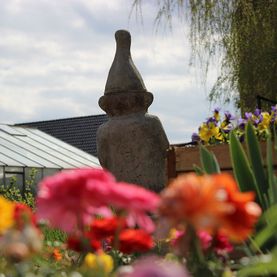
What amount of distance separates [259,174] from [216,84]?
18.3ft

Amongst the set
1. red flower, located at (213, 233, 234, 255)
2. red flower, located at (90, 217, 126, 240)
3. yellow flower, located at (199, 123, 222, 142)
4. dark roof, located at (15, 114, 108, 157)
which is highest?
dark roof, located at (15, 114, 108, 157)

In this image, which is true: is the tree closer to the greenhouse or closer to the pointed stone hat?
the pointed stone hat

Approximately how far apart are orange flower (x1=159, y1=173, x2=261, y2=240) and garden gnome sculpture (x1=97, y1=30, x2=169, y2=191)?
436 cm

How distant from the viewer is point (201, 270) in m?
1.11

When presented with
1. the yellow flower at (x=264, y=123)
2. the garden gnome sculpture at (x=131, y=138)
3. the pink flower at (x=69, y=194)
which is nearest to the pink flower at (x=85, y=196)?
the pink flower at (x=69, y=194)

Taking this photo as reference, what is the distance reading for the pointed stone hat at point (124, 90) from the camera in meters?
5.45

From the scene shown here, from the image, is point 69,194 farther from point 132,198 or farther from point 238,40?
point 238,40

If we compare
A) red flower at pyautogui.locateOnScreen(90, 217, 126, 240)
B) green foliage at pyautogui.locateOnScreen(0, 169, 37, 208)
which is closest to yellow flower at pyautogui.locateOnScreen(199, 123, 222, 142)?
red flower at pyautogui.locateOnScreen(90, 217, 126, 240)

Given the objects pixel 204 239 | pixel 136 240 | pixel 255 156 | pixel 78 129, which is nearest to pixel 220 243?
pixel 204 239

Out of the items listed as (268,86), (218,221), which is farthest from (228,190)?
(268,86)

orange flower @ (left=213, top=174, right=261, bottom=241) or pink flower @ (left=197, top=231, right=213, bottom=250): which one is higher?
orange flower @ (left=213, top=174, right=261, bottom=241)

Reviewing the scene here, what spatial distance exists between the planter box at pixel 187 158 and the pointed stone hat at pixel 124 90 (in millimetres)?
1929

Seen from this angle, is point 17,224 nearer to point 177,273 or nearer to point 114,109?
point 177,273

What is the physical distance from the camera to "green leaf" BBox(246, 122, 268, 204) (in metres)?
1.89
